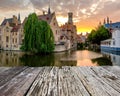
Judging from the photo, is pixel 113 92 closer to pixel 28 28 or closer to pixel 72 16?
pixel 28 28

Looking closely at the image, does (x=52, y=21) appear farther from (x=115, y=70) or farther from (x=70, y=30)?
(x=115, y=70)

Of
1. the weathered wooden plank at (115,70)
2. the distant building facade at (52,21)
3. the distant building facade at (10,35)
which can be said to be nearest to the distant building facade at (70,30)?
the distant building facade at (52,21)

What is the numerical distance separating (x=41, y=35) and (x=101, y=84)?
31944mm

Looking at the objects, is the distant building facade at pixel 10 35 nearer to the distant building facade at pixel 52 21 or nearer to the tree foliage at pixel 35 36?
the distant building facade at pixel 52 21

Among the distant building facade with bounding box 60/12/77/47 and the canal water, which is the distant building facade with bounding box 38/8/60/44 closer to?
the distant building facade with bounding box 60/12/77/47

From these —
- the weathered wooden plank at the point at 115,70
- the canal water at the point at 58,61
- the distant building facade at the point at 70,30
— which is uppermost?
the distant building facade at the point at 70,30

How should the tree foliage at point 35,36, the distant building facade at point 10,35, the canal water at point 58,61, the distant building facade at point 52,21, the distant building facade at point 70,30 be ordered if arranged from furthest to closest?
1. the distant building facade at point 70,30
2. the distant building facade at point 10,35
3. the distant building facade at point 52,21
4. the tree foliage at point 35,36
5. the canal water at point 58,61

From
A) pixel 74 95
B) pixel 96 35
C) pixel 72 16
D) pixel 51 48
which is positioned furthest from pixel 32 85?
pixel 72 16

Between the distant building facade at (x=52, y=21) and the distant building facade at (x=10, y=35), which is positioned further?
the distant building facade at (x=10, y=35)

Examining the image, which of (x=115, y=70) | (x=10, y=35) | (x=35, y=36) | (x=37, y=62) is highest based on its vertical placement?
(x=10, y=35)

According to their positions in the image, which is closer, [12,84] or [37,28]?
[12,84]

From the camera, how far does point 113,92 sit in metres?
2.64

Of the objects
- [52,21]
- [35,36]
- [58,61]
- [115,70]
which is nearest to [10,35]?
[52,21]

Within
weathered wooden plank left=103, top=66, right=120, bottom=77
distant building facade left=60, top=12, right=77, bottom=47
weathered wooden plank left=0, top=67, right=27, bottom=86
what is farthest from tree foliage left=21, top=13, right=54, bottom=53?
distant building facade left=60, top=12, right=77, bottom=47
